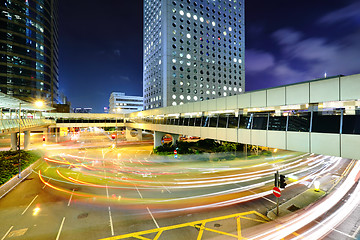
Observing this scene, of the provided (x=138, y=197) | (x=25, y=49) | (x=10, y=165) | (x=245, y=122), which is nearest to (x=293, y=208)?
(x=245, y=122)

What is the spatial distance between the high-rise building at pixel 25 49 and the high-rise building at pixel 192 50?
40.0m

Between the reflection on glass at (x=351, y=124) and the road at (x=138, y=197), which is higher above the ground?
the reflection on glass at (x=351, y=124)

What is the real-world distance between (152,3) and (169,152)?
2840 inches

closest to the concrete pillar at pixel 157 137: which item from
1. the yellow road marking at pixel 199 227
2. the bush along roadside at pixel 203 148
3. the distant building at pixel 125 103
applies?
the bush along roadside at pixel 203 148

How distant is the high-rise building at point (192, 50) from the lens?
65.3 m

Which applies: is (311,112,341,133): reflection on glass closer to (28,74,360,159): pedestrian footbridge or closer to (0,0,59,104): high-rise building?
(28,74,360,159): pedestrian footbridge

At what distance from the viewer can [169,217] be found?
441 inches

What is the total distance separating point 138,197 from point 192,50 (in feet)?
214

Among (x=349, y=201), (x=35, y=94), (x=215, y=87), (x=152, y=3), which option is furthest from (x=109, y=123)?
(x=349, y=201)

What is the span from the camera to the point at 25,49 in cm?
5906

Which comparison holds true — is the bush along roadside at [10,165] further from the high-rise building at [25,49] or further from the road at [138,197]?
the high-rise building at [25,49]

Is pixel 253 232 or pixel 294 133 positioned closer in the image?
pixel 253 232

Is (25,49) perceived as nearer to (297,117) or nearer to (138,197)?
(138,197)

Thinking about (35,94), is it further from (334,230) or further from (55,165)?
(334,230)
